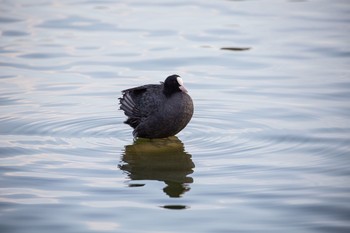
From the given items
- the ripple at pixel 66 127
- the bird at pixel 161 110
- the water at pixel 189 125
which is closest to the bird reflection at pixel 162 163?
the water at pixel 189 125

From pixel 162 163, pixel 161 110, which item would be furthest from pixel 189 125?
pixel 162 163

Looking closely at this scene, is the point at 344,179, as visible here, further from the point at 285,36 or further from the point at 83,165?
the point at 285,36

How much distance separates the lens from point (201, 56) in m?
14.1

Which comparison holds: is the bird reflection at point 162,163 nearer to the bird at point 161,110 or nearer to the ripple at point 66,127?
the bird at point 161,110

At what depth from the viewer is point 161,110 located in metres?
9.71

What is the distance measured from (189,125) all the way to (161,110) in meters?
0.91

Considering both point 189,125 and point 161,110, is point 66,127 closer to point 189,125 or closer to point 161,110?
point 161,110

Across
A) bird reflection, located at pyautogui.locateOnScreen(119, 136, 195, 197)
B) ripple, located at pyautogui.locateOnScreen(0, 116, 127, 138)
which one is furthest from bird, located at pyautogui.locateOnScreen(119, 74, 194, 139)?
ripple, located at pyautogui.locateOnScreen(0, 116, 127, 138)

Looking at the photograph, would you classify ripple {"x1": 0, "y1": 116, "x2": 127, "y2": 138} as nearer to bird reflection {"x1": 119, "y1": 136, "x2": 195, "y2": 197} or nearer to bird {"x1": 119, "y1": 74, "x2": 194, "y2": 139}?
bird {"x1": 119, "y1": 74, "x2": 194, "y2": 139}

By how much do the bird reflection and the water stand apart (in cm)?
2

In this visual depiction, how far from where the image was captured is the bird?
31.5 feet

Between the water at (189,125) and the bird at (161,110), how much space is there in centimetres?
24

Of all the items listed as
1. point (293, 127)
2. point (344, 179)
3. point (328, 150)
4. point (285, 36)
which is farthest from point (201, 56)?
point (344, 179)

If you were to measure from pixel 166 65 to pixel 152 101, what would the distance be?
148 inches
